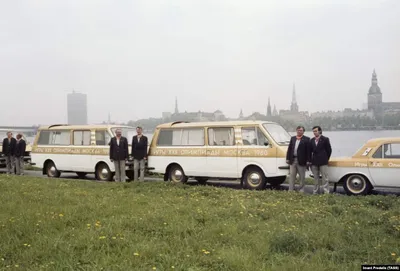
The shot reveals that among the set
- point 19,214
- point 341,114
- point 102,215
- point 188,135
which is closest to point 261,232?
point 102,215

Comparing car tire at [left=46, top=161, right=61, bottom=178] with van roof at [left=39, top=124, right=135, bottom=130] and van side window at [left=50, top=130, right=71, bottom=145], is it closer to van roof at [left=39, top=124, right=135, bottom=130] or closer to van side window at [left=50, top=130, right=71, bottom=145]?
van side window at [left=50, top=130, right=71, bottom=145]

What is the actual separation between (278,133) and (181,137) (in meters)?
3.33

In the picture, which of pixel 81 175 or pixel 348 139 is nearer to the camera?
pixel 348 139

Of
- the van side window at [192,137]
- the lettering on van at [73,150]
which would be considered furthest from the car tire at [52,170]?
the van side window at [192,137]

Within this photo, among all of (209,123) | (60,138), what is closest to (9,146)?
(60,138)

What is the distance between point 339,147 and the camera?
1498 centimetres

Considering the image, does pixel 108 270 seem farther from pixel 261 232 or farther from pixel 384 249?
pixel 384 249

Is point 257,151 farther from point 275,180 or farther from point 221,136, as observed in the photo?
point 221,136

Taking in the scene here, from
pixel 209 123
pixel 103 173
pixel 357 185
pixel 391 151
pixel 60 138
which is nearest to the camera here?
pixel 391 151

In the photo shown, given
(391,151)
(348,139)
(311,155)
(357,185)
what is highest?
(348,139)

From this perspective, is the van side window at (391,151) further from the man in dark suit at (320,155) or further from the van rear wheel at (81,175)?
the van rear wheel at (81,175)

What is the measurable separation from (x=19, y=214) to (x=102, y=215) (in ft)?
4.98

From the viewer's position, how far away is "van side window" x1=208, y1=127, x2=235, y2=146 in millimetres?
12875

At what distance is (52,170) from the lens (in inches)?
674
